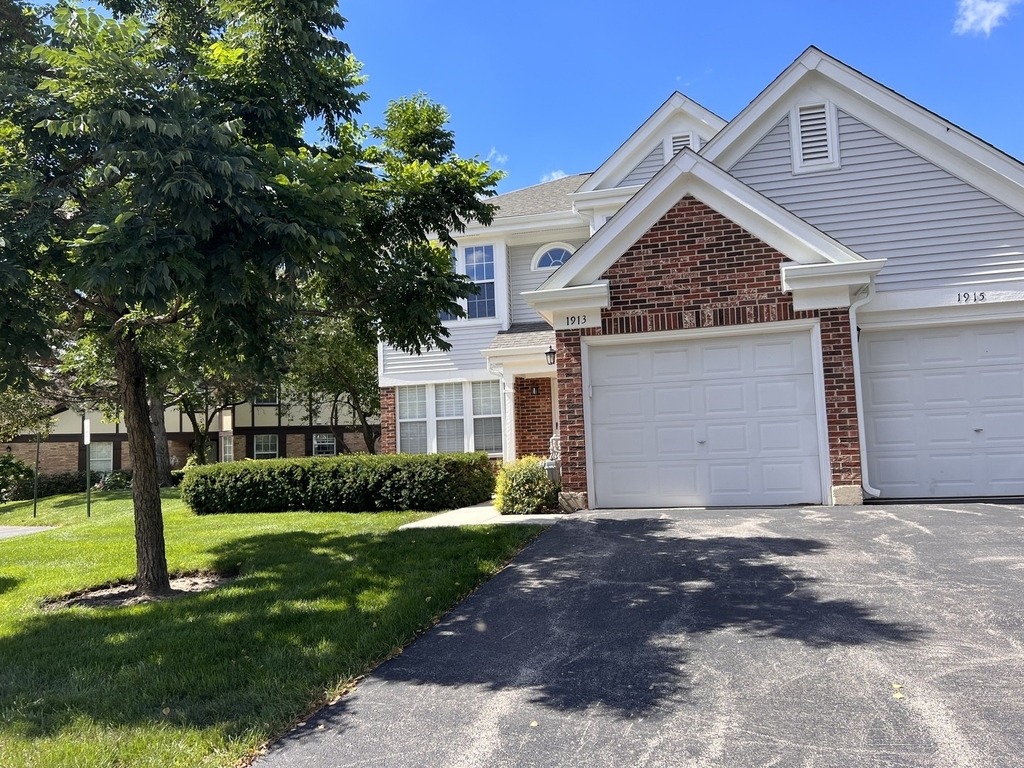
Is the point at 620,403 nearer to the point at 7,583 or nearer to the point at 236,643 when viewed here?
the point at 236,643

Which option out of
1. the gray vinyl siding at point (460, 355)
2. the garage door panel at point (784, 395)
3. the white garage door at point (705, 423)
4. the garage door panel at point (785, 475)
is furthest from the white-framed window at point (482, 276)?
the garage door panel at point (785, 475)

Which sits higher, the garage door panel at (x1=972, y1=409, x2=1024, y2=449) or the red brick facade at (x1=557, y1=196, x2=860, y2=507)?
the red brick facade at (x1=557, y1=196, x2=860, y2=507)

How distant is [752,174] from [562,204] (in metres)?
6.04

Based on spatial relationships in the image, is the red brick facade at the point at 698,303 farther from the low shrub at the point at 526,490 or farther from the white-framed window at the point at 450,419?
the white-framed window at the point at 450,419

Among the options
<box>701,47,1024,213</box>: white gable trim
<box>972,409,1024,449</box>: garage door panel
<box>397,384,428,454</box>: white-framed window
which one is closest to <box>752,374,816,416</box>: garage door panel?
<box>972,409,1024,449</box>: garage door panel

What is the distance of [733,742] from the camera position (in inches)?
131

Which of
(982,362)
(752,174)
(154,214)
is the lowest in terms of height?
(982,362)

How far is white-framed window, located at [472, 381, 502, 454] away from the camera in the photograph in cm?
1619

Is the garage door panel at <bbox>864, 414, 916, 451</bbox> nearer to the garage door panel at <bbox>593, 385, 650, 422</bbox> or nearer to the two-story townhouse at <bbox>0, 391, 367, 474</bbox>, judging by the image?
the garage door panel at <bbox>593, 385, 650, 422</bbox>

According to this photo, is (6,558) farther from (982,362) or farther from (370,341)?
(982,362)

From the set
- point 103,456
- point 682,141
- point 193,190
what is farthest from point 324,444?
point 193,190

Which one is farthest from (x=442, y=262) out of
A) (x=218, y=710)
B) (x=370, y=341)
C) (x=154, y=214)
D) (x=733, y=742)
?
(x=733, y=742)

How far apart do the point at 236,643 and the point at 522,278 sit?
40.6ft

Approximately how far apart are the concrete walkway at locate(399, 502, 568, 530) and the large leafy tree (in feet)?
8.46
